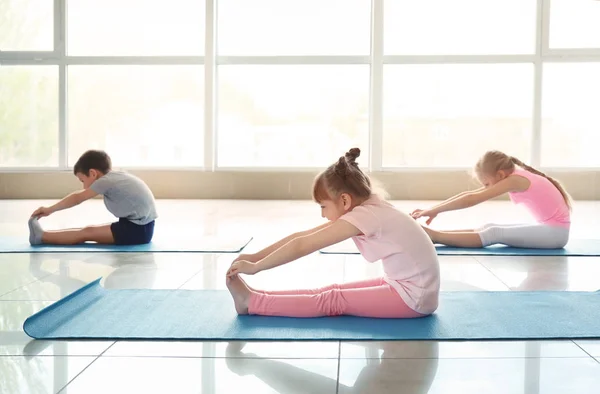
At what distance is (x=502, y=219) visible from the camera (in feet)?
19.5

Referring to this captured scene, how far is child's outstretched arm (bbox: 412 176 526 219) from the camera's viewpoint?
388 centimetres

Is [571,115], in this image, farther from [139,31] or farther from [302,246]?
[302,246]

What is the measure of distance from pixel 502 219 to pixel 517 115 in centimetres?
308

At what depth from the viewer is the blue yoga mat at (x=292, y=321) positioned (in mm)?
2105

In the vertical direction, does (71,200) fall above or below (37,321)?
above

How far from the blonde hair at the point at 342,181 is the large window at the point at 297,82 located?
6.40 metres

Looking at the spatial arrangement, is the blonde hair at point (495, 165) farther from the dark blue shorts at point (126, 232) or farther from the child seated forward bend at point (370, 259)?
the dark blue shorts at point (126, 232)

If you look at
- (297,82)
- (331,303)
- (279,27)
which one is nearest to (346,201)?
(331,303)

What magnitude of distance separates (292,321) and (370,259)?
0.33 meters

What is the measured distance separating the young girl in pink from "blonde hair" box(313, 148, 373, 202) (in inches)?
68.4

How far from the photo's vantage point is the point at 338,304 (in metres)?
2.36

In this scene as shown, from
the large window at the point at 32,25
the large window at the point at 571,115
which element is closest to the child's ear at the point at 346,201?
the large window at the point at 571,115

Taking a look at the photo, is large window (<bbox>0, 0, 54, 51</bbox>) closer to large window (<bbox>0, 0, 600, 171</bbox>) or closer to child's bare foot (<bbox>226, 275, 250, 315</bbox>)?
large window (<bbox>0, 0, 600, 171</bbox>)

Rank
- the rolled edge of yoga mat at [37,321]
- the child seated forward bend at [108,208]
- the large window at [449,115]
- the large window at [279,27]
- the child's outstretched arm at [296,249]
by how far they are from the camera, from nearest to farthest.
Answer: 1. the rolled edge of yoga mat at [37,321]
2. the child's outstretched arm at [296,249]
3. the child seated forward bend at [108,208]
4. the large window at [449,115]
5. the large window at [279,27]
